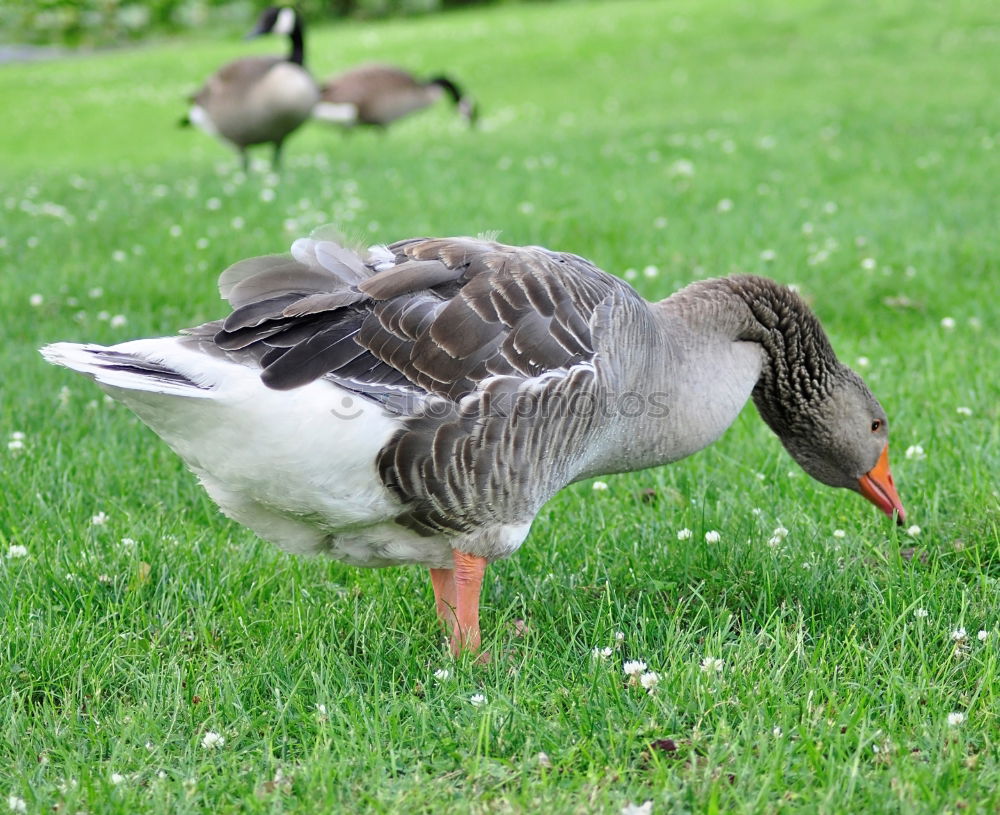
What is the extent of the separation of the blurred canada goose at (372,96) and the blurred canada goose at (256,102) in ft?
9.46

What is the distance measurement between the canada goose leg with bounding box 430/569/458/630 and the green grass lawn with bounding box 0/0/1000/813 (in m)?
0.12

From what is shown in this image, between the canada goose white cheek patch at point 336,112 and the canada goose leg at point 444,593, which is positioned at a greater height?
the canada goose white cheek patch at point 336,112

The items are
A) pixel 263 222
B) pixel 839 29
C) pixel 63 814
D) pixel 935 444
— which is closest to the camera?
pixel 63 814

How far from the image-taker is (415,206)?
911 cm

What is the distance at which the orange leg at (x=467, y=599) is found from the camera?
3.45 m

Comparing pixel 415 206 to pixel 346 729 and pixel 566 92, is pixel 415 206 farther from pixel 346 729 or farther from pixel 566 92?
pixel 566 92

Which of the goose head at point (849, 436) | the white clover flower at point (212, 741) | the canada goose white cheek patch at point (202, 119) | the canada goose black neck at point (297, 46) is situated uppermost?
the canada goose black neck at point (297, 46)

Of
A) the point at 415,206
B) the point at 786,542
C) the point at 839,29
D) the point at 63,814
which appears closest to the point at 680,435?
the point at 786,542

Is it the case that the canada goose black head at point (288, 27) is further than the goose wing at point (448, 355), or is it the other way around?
the canada goose black head at point (288, 27)

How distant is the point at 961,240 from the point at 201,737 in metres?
6.69

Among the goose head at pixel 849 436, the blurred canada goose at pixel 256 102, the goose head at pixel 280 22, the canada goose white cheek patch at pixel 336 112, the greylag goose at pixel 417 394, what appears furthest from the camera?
the canada goose white cheek patch at pixel 336 112

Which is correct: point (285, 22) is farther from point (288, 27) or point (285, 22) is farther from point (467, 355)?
point (467, 355)

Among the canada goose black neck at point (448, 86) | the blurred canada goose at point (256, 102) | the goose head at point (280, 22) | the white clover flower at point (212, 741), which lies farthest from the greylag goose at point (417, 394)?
the canada goose black neck at point (448, 86)

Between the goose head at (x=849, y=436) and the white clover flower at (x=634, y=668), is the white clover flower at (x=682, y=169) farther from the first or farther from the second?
the white clover flower at (x=634, y=668)
